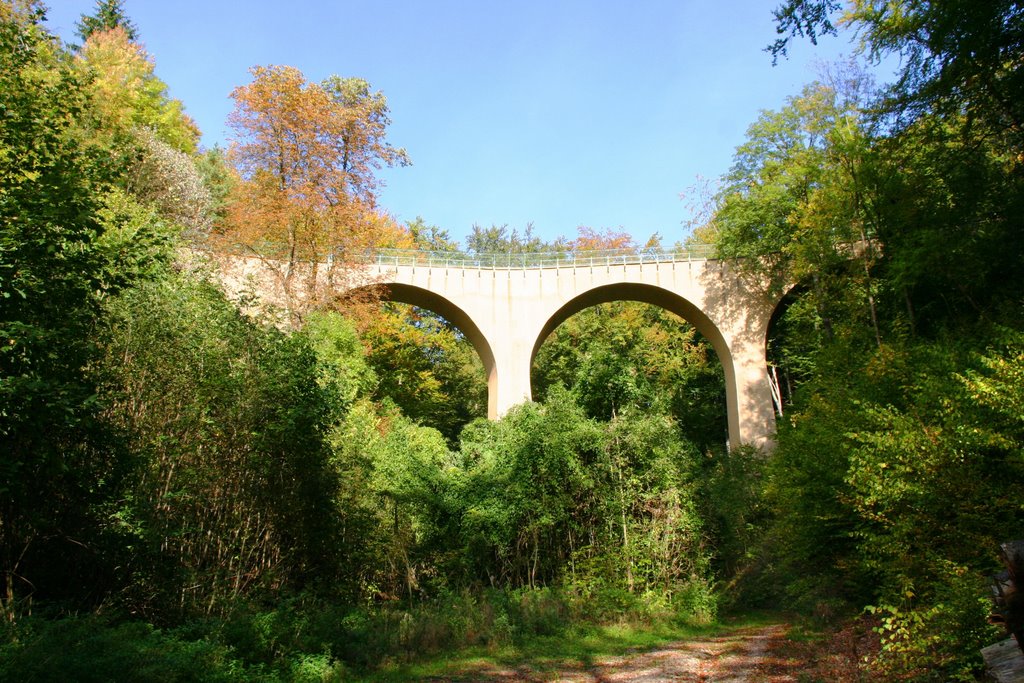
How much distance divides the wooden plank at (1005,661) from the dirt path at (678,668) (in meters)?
2.53

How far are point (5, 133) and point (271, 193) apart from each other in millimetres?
11231

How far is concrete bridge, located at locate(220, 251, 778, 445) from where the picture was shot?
2111 centimetres

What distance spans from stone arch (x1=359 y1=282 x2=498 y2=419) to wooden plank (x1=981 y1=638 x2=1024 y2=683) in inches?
660

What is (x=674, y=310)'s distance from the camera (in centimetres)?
2319

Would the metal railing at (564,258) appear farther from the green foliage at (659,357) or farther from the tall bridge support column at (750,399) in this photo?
the green foliage at (659,357)

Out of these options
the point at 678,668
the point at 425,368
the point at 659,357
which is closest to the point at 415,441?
the point at 678,668

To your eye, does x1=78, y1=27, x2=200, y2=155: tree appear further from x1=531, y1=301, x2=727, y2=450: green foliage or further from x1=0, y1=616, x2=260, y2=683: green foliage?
x1=531, y1=301, x2=727, y2=450: green foliage

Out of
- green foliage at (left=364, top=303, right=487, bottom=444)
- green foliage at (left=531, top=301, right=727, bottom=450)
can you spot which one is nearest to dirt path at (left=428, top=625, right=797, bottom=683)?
green foliage at (left=364, top=303, right=487, bottom=444)

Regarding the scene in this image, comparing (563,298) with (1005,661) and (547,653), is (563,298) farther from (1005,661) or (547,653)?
(1005,661)

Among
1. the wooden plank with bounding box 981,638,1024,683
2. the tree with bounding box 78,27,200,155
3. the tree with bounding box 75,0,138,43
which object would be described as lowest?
the wooden plank with bounding box 981,638,1024,683

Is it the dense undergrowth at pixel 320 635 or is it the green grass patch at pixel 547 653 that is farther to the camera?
the green grass patch at pixel 547 653

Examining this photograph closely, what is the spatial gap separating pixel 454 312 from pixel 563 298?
3.46 m

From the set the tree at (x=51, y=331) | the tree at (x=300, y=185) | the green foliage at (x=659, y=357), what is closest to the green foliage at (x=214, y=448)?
the tree at (x=51, y=331)

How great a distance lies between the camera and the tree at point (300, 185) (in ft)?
55.0
